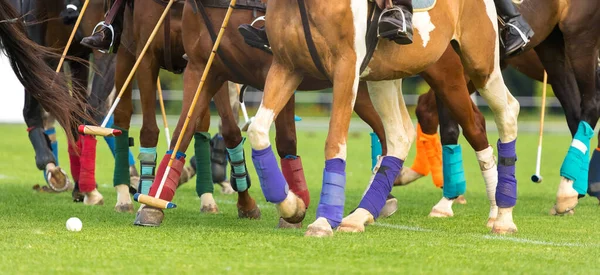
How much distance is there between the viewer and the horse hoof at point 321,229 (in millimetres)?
7227

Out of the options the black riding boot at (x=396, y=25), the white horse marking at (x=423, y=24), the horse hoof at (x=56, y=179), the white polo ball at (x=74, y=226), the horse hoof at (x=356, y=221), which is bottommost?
the horse hoof at (x=56, y=179)

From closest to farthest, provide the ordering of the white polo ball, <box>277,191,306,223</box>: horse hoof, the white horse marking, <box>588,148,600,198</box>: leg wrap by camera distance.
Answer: <box>277,191,306,223</box>: horse hoof < the white horse marking < the white polo ball < <box>588,148,600,198</box>: leg wrap

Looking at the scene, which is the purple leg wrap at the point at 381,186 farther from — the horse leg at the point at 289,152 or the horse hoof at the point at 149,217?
the horse hoof at the point at 149,217

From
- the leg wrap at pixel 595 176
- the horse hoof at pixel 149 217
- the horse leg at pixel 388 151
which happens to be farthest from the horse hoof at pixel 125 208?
the leg wrap at pixel 595 176

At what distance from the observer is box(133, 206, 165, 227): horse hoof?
8.34 metres

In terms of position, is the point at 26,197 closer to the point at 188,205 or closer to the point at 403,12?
the point at 188,205

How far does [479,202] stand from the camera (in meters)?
11.6

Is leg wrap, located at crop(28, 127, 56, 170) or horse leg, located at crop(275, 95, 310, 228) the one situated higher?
horse leg, located at crop(275, 95, 310, 228)

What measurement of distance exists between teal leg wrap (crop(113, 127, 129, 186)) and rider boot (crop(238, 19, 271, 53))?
2.77 metres

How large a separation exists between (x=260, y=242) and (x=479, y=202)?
498 cm

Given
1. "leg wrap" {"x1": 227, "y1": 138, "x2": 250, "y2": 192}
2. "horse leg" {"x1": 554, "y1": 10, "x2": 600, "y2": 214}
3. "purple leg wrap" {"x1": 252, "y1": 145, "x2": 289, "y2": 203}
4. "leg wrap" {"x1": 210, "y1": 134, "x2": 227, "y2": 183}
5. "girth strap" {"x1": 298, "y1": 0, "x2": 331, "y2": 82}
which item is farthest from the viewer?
"leg wrap" {"x1": 210, "y1": 134, "x2": 227, "y2": 183}

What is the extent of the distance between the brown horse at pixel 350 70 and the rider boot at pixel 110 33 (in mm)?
2476

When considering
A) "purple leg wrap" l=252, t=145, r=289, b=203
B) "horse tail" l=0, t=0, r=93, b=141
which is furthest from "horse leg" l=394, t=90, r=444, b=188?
"purple leg wrap" l=252, t=145, r=289, b=203

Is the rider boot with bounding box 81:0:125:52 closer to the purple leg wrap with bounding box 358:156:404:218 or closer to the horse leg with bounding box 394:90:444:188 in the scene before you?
the purple leg wrap with bounding box 358:156:404:218
